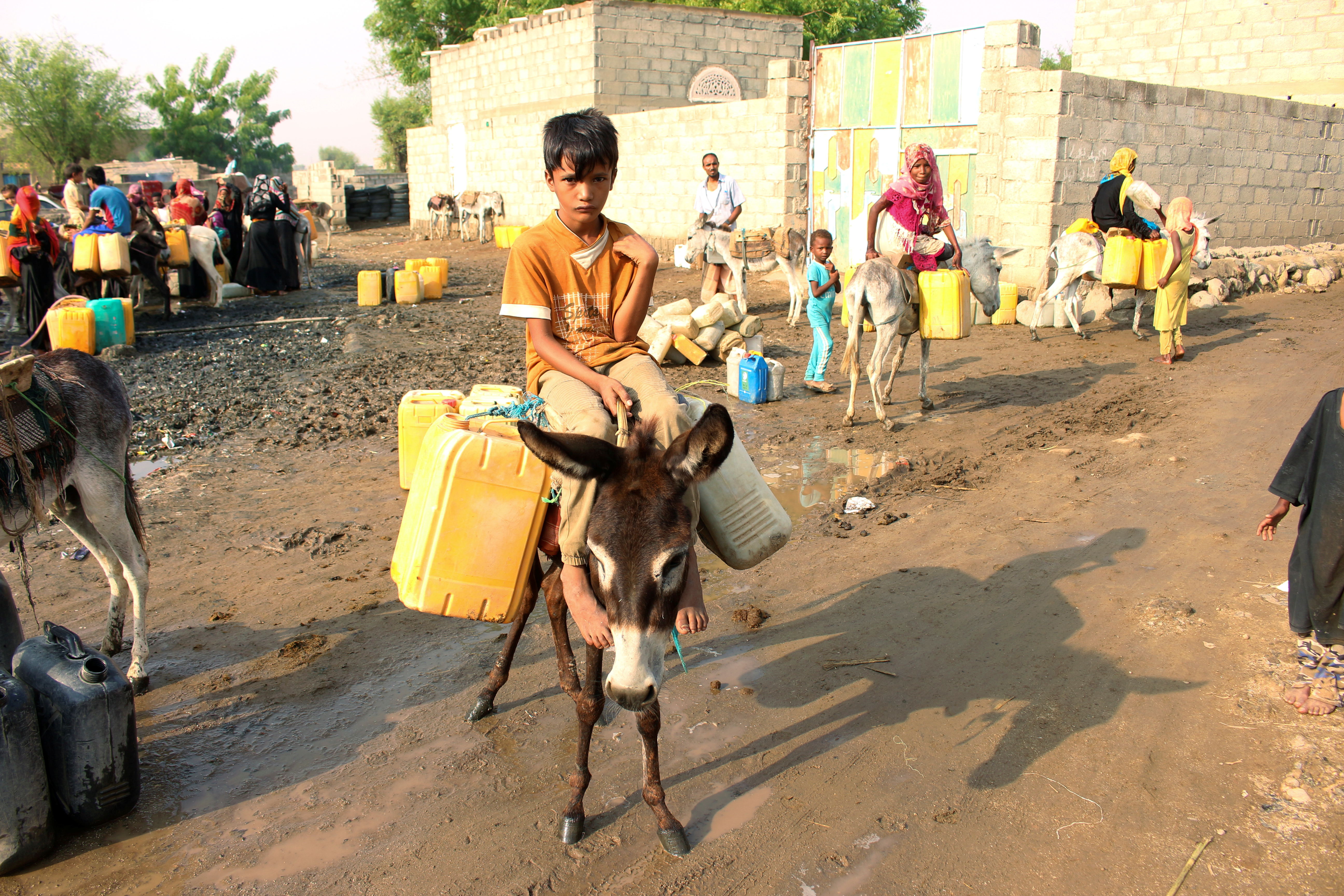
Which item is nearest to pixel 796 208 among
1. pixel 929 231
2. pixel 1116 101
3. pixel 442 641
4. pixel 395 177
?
pixel 1116 101

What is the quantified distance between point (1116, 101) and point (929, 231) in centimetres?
734

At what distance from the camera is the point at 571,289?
3334 mm

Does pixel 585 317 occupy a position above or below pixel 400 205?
below

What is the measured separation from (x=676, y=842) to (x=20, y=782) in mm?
2247

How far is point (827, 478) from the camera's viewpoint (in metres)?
6.85

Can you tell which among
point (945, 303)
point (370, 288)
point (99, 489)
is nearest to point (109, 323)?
Answer: point (370, 288)

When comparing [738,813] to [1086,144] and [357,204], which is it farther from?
[357,204]

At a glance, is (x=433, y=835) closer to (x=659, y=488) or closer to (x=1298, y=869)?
(x=659, y=488)

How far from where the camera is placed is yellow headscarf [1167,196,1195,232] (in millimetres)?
9695

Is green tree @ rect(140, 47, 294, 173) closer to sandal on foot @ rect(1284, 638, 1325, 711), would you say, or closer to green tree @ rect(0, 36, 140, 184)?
green tree @ rect(0, 36, 140, 184)

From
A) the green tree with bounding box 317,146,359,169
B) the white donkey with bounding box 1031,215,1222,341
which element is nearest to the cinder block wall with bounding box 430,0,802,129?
the white donkey with bounding box 1031,215,1222,341

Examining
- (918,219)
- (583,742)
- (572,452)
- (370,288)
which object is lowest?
(583,742)

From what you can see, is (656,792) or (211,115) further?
(211,115)

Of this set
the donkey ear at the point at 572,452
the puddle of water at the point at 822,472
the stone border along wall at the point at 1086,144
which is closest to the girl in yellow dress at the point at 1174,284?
the stone border along wall at the point at 1086,144
